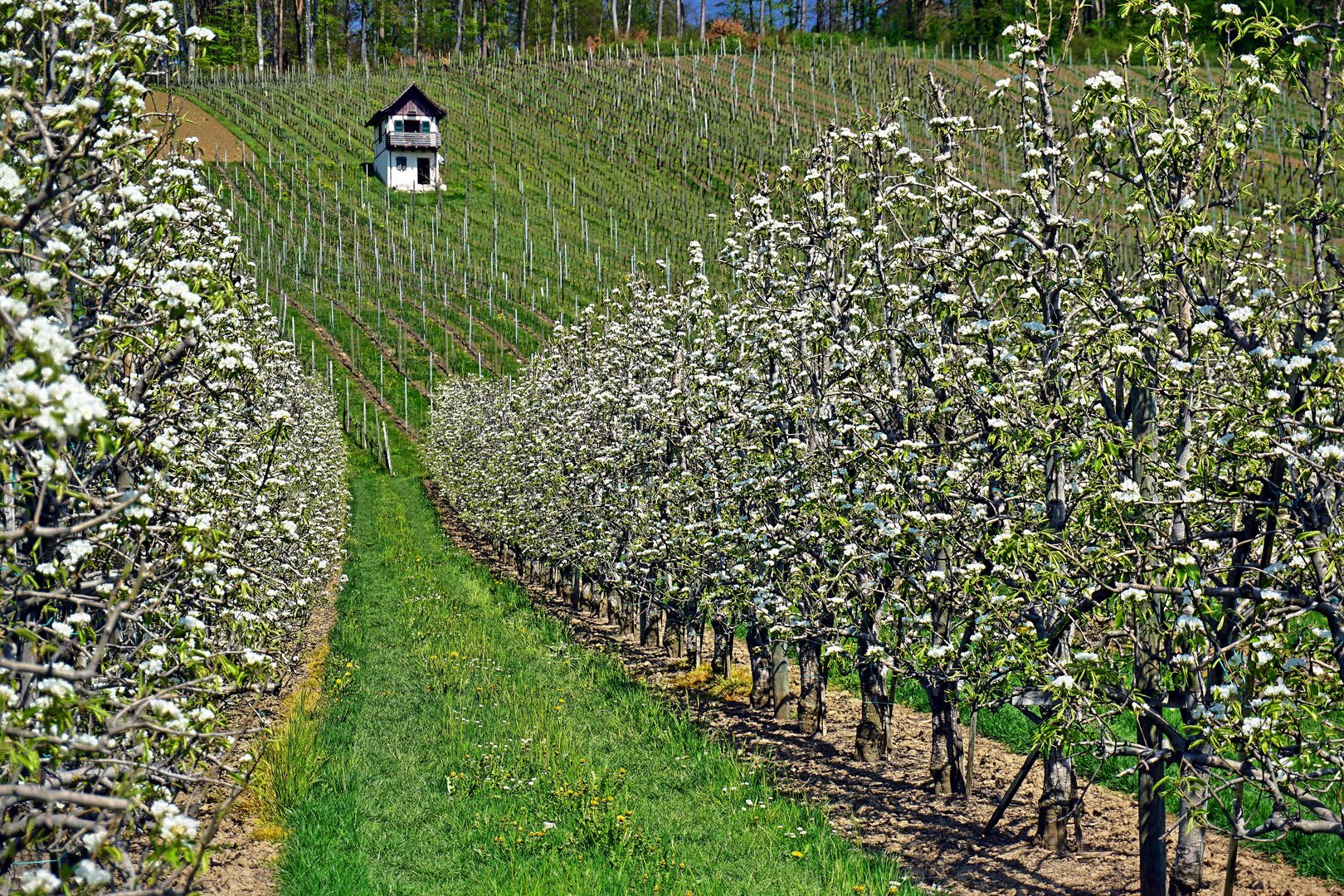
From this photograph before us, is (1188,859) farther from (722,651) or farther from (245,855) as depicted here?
(722,651)

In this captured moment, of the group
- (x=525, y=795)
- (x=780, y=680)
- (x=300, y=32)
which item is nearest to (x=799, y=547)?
(x=780, y=680)

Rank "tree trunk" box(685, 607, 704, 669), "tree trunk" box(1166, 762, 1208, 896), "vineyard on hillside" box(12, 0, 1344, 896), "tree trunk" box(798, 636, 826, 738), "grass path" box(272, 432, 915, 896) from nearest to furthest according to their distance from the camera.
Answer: "vineyard on hillside" box(12, 0, 1344, 896) → "tree trunk" box(1166, 762, 1208, 896) → "grass path" box(272, 432, 915, 896) → "tree trunk" box(798, 636, 826, 738) → "tree trunk" box(685, 607, 704, 669)

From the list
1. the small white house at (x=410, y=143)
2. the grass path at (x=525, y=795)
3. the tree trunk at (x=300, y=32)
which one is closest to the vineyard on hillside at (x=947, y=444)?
the grass path at (x=525, y=795)

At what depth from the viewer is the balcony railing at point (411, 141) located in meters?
92.7

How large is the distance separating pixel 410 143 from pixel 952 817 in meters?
90.5

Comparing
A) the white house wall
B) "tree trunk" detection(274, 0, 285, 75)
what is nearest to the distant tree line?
"tree trunk" detection(274, 0, 285, 75)

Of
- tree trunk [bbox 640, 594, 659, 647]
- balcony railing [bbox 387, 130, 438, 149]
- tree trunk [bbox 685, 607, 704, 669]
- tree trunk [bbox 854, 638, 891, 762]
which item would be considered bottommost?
tree trunk [bbox 640, 594, 659, 647]

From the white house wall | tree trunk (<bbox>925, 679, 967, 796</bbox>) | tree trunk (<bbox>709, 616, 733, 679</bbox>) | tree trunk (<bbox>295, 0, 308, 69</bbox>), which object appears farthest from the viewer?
tree trunk (<bbox>295, 0, 308, 69</bbox>)

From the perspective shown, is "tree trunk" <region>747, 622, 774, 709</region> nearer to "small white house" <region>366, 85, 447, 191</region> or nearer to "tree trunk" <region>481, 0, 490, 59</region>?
"small white house" <region>366, 85, 447, 191</region>

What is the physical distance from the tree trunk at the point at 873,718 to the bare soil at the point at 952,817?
175mm

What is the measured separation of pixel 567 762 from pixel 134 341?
29.1ft

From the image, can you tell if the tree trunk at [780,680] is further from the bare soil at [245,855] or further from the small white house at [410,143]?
the small white house at [410,143]

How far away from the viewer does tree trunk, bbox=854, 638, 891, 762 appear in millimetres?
14078

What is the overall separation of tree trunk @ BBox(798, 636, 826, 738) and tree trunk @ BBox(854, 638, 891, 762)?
903 mm
